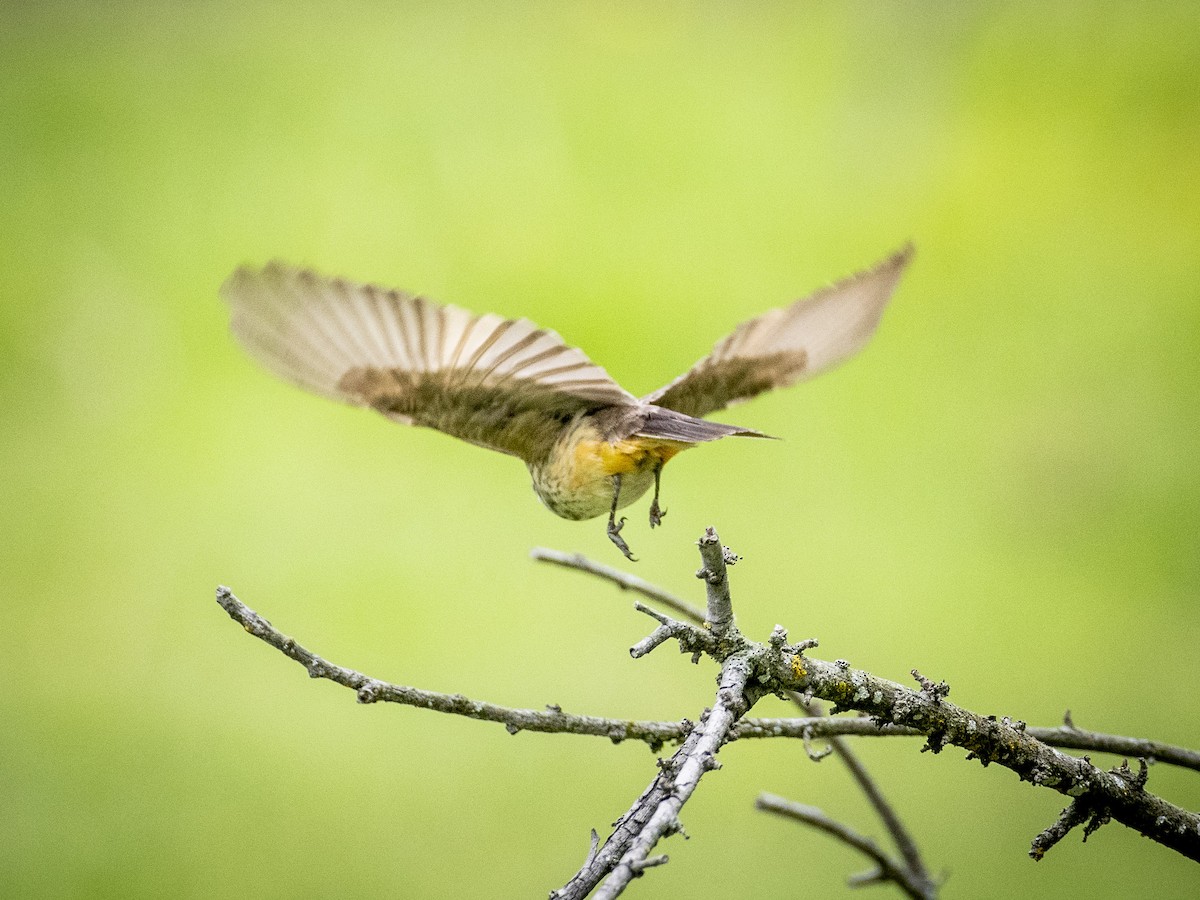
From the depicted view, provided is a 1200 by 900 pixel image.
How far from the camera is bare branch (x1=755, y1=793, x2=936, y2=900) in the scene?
3.03ft

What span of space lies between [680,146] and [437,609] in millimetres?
1046

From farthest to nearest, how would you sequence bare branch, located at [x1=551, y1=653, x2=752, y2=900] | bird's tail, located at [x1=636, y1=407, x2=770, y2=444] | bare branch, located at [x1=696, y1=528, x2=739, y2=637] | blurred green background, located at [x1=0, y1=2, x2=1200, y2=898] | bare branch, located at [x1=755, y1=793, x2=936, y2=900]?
blurred green background, located at [x1=0, y1=2, x2=1200, y2=898] → bare branch, located at [x1=755, y1=793, x2=936, y2=900] → bird's tail, located at [x1=636, y1=407, x2=770, y2=444] → bare branch, located at [x1=696, y1=528, x2=739, y2=637] → bare branch, located at [x1=551, y1=653, x2=752, y2=900]

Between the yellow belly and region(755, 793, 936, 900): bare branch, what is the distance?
0.31m

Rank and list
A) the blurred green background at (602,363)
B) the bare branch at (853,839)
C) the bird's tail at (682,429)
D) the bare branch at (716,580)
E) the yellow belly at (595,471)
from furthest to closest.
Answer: the blurred green background at (602,363), the bare branch at (853,839), the yellow belly at (595,471), the bird's tail at (682,429), the bare branch at (716,580)

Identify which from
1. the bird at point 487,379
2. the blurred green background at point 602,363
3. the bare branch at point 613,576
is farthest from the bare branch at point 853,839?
the blurred green background at point 602,363

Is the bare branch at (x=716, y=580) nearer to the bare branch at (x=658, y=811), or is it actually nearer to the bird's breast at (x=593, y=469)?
the bare branch at (x=658, y=811)

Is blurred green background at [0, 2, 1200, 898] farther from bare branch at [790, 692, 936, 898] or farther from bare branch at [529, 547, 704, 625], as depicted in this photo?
bare branch at [529, 547, 704, 625]

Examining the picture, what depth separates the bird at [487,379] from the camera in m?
0.74

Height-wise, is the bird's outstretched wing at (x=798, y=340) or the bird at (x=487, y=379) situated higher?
the bird's outstretched wing at (x=798, y=340)

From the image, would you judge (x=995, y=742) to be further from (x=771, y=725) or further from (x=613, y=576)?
(x=613, y=576)

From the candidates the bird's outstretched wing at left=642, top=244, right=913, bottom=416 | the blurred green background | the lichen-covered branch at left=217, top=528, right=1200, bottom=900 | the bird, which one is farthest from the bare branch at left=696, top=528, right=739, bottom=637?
the blurred green background

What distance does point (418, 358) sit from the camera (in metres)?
0.84

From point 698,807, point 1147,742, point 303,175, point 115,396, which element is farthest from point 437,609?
point 1147,742

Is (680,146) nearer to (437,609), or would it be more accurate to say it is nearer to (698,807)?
(437,609)
